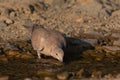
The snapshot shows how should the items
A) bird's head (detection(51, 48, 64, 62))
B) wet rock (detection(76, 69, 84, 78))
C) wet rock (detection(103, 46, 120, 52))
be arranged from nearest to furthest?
wet rock (detection(76, 69, 84, 78)) < bird's head (detection(51, 48, 64, 62)) < wet rock (detection(103, 46, 120, 52))

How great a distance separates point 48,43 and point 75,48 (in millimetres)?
1145

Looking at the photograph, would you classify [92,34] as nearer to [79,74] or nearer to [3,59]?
[3,59]

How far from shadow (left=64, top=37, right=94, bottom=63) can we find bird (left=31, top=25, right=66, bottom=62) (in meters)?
0.38

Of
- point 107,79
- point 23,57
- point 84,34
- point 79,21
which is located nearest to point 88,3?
point 79,21

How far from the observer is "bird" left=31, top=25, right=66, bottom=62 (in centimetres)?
1015

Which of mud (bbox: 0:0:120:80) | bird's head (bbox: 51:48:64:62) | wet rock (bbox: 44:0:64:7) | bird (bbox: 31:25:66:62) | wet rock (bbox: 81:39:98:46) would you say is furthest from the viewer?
wet rock (bbox: 44:0:64:7)

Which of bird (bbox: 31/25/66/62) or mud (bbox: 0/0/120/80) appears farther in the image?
bird (bbox: 31/25/66/62)

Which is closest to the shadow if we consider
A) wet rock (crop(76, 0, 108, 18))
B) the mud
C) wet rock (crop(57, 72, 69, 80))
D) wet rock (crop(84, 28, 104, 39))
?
the mud

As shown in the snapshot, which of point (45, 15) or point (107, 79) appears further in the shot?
point (45, 15)

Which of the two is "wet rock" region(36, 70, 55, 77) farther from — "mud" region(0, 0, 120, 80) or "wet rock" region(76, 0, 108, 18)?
"wet rock" region(76, 0, 108, 18)

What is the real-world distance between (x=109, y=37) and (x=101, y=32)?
42 cm

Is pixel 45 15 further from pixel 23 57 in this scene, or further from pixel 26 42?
pixel 23 57

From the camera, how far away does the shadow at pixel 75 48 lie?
1071 cm

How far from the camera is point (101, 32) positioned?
41.4ft
